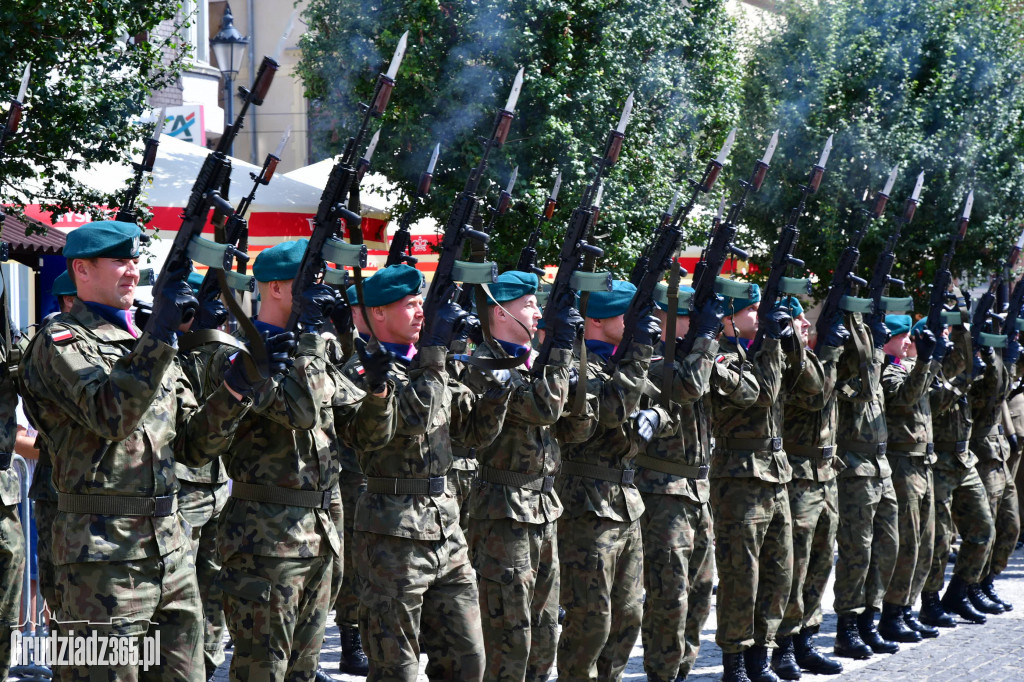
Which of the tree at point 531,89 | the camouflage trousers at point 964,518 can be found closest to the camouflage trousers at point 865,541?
the camouflage trousers at point 964,518

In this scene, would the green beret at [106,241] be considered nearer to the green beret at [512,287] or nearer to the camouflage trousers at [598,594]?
the green beret at [512,287]

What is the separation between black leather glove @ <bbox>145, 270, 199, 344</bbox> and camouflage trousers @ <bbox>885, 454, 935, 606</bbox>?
5723 millimetres

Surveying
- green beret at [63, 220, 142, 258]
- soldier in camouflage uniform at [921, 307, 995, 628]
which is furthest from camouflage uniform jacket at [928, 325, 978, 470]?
green beret at [63, 220, 142, 258]

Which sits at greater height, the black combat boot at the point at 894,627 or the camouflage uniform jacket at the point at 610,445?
the camouflage uniform jacket at the point at 610,445

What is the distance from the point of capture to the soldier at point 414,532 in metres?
5.00

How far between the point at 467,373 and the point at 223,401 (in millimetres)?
1366

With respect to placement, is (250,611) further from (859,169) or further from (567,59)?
(859,169)

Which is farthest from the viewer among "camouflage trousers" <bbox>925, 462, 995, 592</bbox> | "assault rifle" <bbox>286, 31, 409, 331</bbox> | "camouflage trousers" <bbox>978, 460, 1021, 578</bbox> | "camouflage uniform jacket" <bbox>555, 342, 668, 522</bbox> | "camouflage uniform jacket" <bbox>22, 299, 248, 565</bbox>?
"camouflage trousers" <bbox>978, 460, 1021, 578</bbox>

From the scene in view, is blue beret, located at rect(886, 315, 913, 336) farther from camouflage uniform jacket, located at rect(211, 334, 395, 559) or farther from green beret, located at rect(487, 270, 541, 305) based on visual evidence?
camouflage uniform jacket, located at rect(211, 334, 395, 559)

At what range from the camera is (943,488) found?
9531 millimetres

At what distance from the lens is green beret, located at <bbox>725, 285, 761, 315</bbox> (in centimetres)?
736

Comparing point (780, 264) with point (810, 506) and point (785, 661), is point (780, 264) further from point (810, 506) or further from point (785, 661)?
point (785, 661)

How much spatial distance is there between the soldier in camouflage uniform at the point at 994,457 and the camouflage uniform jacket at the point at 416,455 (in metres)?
5.93

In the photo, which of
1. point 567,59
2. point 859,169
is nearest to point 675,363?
point 567,59
